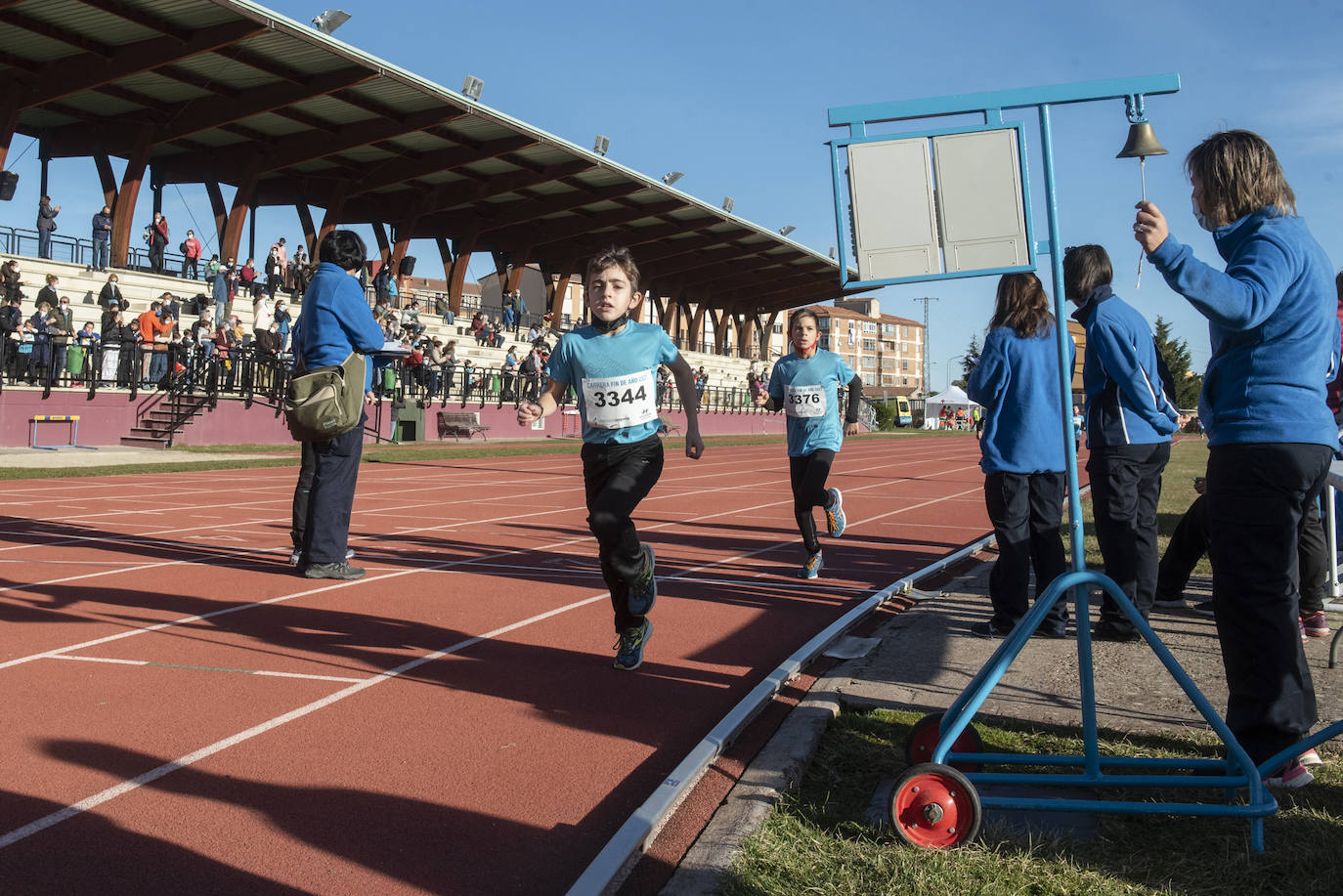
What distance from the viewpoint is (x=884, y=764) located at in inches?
146

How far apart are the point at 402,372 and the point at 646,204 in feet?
65.9

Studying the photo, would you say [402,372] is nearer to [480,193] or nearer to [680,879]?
[480,193]

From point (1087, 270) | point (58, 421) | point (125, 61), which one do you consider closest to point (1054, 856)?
point (1087, 270)

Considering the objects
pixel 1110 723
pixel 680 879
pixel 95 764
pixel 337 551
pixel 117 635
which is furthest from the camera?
pixel 337 551

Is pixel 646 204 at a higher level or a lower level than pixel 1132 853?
higher

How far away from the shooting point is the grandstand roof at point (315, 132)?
84.5ft

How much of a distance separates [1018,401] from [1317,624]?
1.87m

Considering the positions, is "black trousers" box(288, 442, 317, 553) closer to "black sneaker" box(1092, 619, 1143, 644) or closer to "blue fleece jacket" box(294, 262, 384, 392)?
"blue fleece jacket" box(294, 262, 384, 392)

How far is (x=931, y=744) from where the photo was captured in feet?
11.5

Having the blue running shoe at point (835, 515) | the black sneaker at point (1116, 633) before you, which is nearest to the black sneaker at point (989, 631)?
the black sneaker at point (1116, 633)

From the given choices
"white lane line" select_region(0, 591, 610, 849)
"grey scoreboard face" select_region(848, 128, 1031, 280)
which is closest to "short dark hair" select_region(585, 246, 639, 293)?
"grey scoreboard face" select_region(848, 128, 1031, 280)

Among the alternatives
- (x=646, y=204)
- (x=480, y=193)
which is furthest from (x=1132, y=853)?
(x=646, y=204)

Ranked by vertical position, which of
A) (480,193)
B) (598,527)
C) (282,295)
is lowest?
(598,527)

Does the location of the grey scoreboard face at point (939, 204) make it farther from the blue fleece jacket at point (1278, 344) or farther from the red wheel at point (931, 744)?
the red wheel at point (931, 744)
